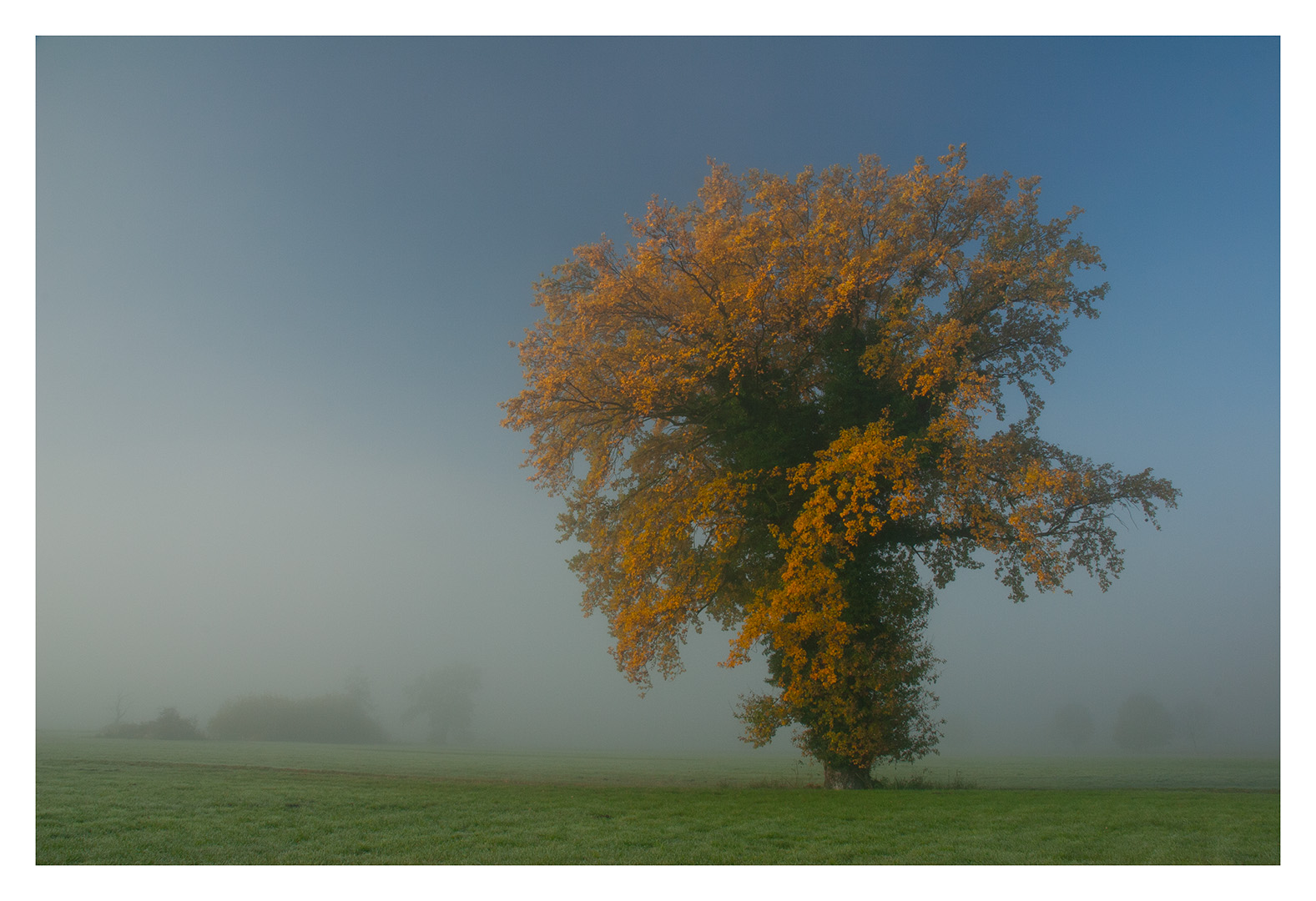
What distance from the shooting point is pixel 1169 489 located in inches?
671

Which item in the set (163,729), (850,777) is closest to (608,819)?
(850,777)

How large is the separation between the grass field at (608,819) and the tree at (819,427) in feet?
10.9

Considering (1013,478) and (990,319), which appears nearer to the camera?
(1013,478)

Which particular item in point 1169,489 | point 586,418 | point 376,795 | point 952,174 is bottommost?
point 376,795

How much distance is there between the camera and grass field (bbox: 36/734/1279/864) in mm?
8961

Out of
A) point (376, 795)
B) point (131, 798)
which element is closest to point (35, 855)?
point (131, 798)

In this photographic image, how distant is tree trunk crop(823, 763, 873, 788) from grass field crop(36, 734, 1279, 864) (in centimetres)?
112

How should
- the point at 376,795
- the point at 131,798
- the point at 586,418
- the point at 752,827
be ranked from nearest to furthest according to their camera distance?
the point at 752,827 → the point at 131,798 → the point at 376,795 → the point at 586,418

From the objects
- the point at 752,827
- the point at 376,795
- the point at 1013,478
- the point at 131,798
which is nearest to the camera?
the point at 752,827

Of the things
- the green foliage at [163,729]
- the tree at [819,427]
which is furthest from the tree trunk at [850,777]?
the green foliage at [163,729]

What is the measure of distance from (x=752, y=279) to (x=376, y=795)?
1417 cm

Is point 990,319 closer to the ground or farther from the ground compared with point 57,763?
farther from the ground

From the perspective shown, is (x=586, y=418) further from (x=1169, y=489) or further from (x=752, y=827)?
(x=1169, y=489)

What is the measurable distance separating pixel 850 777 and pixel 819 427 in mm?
8398
